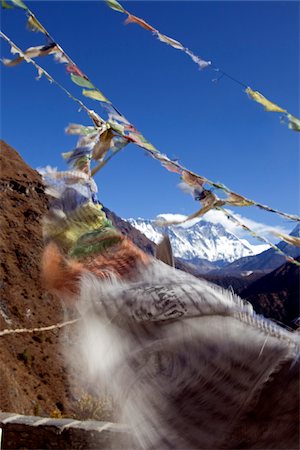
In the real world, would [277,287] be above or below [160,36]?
above

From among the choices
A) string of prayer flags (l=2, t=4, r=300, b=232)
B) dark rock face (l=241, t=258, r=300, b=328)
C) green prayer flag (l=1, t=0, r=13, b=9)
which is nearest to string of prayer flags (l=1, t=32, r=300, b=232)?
string of prayer flags (l=2, t=4, r=300, b=232)

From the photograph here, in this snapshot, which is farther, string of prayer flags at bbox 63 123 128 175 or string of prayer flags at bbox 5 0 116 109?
string of prayer flags at bbox 5 0 116 109

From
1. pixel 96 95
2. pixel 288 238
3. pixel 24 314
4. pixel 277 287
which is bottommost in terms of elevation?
pixel 288 238

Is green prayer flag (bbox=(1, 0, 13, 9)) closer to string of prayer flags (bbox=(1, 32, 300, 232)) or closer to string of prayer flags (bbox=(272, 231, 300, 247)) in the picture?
string of prayer flags (bbox=(1, 32, 300, 232))

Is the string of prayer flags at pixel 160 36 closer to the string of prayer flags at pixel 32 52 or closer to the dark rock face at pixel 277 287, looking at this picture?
the string of prayer flags at pixel 32 52

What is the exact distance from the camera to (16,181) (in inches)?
1146

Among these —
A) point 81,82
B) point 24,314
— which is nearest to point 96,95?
point 81,82

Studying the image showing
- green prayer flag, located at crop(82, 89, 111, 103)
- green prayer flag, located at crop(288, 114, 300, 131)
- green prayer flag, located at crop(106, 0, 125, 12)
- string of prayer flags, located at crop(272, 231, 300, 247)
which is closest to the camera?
string of prayer flags, located at crop(272, 231, 300, 247)

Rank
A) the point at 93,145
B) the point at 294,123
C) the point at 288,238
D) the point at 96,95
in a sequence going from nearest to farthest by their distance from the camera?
the point at 93,145
the point at 288,238
the point at 294,123
the point at 96,95

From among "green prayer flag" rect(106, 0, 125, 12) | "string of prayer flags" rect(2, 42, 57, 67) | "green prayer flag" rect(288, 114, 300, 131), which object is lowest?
"green prayer flag" rect(288, 114, 300, 131)

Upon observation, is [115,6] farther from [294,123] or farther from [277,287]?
[277,287]

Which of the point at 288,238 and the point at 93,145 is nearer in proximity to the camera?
the point at 93,145

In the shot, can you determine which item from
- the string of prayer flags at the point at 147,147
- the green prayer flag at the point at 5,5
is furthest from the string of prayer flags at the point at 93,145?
the green prayer flag at the point at 5,5

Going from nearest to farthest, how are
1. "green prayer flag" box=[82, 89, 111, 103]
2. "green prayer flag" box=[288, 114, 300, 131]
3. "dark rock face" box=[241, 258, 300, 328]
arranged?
"green prayer flag" box=[288, 114, 300, 131]
"green prayer flag" box=[82, 89, 111, 103]
"dark rock face" box=[241, 258, 300, 328]
